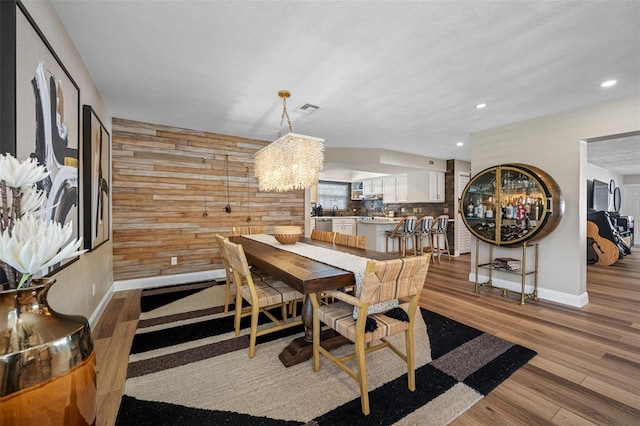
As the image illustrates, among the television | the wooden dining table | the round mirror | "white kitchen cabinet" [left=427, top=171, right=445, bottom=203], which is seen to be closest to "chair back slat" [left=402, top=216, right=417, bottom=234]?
"white kitchen cabinet" [left=427, top=171, right=445, bottom=203]

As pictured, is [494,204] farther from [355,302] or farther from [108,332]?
[108,332]

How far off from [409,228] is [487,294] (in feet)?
7.17

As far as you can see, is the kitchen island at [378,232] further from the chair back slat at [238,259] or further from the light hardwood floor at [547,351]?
the chair back slat at [238,259]

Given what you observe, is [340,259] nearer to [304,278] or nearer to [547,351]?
[304,278]

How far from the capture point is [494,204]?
11.9 feet

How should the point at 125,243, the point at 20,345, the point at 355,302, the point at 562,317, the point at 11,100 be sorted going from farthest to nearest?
the point at 125,243
the point at 562,317
the point at 355,302
the point at 11,100
the point at 20,345

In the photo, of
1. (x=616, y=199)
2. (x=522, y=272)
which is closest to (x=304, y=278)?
(x=522, y=272)

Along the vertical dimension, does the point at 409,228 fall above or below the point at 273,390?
above

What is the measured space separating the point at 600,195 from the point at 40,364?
11.4 metres

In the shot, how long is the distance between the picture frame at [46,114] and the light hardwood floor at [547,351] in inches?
44.8

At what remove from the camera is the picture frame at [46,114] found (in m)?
1.21

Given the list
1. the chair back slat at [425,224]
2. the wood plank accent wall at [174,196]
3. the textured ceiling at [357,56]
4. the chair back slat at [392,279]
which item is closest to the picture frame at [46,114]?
the textured ceiling at [357,56]

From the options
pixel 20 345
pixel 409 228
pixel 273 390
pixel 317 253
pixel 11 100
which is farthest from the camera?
pixel 409 228


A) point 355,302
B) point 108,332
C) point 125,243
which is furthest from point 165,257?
point 355,302
